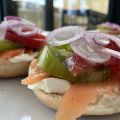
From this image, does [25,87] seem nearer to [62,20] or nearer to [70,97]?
[70,97]

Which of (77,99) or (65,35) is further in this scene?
(65,35)

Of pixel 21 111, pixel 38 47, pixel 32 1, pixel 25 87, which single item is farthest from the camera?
pixel 32 1

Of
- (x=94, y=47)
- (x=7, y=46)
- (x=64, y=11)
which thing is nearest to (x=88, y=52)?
(x=94, y=47)

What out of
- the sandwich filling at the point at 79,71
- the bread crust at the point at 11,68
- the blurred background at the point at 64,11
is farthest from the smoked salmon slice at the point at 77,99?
the blurred background at the point at 64,11

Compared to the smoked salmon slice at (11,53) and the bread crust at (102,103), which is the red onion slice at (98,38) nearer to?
the bread crust at (102,103)

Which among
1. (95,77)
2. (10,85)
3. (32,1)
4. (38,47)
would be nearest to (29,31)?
(38,47)

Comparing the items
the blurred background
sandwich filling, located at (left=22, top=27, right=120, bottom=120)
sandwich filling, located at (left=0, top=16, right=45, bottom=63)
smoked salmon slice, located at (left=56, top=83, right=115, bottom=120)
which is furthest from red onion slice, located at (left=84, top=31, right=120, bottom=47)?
the blurred background

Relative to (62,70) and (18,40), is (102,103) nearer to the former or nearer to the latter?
(62,70)
